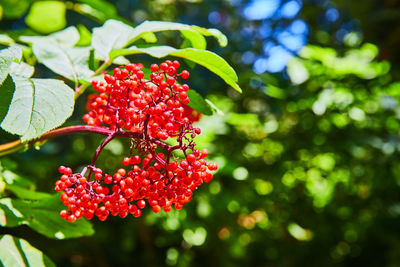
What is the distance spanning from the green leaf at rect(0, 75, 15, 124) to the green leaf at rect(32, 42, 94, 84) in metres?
0.23

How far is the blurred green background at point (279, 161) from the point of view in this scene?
2189mm

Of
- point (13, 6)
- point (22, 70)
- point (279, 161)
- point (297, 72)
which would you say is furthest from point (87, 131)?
point (279, 161)

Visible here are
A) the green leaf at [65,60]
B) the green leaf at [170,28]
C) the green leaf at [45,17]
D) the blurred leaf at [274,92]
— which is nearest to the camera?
the green leaf at [170,28]

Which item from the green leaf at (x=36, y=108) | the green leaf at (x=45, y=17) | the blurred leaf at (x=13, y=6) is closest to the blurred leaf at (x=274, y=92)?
the green leaf at (x=45, y=17)

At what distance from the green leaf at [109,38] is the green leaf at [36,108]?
0.81ft

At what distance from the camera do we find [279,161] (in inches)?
99.3

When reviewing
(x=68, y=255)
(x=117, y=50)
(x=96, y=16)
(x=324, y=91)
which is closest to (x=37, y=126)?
(x=117, y=50)

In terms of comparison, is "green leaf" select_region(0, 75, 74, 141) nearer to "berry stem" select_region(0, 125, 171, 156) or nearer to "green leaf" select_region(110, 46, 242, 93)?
"berry stem" select_region(0, 125, 171, 156)

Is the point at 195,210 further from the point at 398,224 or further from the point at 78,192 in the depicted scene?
the point at 398,224

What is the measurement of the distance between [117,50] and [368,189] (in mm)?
2518

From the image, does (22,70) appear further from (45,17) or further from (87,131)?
(45,17)

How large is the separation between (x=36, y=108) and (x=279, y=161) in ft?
6.46

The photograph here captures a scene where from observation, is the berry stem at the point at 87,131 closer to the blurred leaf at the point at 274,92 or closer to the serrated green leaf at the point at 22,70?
the serrated green leaf at the point at 22,70

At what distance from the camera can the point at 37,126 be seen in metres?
0.75
